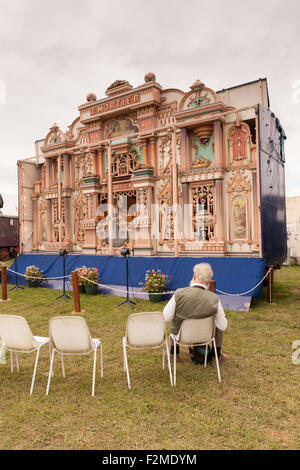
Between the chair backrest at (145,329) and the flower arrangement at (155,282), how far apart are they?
4.84 metres

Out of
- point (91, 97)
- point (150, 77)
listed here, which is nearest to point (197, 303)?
point (150, 77)

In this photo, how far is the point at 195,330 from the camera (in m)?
4.19

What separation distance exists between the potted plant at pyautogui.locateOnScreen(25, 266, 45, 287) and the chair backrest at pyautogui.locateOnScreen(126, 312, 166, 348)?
8.30 metres

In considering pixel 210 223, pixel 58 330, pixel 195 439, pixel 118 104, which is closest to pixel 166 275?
pixel 210 223

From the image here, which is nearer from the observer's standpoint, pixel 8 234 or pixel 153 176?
pixel 153 176

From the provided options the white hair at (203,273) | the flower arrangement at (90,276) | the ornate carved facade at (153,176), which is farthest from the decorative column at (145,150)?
the white hair at (203,273)

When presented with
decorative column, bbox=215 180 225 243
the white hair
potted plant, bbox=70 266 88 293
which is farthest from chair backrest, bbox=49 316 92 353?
decorative column, bbox=215 180 225 243

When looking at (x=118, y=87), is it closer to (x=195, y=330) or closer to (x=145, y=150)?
(x=145, y=150)

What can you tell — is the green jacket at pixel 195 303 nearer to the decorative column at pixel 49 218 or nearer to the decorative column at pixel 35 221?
the decorative column at pixel 49 218

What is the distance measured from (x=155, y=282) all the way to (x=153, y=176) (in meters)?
4.89

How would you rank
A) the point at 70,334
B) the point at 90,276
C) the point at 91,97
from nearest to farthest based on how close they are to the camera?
the point at 70,334 < the point at 90,276 < the point at 91,97

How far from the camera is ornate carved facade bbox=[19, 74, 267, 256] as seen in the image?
11055mm

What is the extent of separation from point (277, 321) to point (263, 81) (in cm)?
785

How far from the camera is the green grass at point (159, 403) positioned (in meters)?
3.06
